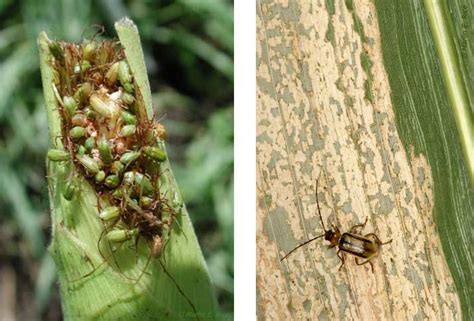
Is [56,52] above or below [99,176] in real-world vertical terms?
above

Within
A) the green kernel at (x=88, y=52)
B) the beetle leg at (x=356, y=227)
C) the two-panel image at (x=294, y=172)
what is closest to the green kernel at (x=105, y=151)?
the two-panel image at (x=294, y=172)

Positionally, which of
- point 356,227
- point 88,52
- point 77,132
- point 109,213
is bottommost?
point 356,227

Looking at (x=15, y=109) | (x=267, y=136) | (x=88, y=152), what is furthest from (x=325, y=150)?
(x=15, y=109)

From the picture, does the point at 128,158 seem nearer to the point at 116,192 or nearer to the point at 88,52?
the point at 116,192

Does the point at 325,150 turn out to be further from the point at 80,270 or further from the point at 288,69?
the point at 80,270

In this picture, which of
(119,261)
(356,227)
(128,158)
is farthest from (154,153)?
(356,227)

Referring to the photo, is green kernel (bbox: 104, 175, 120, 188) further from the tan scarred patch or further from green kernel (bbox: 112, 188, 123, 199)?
the tan scarred patch
